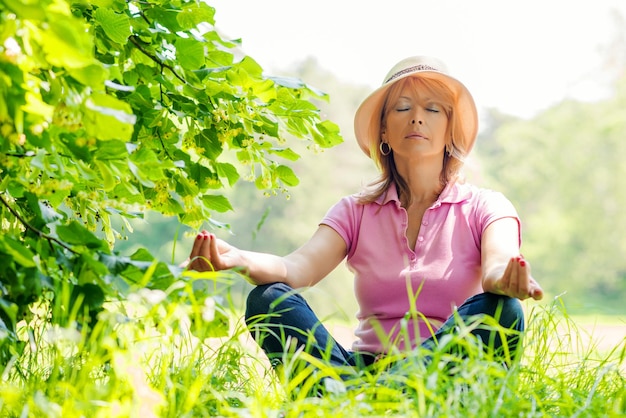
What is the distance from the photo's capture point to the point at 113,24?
120cm

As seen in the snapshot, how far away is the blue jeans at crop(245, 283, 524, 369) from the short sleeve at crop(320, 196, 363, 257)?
0.29 meters

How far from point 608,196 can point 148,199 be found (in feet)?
44.3

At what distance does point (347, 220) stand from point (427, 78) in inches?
14.9

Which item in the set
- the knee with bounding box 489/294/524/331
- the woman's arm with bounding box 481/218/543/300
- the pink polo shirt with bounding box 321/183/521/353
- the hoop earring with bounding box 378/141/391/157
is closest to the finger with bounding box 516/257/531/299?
the woman's arm with bounding box 481/218/543/300

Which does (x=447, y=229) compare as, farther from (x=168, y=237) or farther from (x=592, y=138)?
(x=592, y=138)

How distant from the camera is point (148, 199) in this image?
1427 mm

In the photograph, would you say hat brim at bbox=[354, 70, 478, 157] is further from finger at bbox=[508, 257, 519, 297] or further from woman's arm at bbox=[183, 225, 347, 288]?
finger at bbox=[508, 257, 519, 297]

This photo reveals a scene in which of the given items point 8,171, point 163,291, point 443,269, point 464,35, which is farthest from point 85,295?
point 464,35

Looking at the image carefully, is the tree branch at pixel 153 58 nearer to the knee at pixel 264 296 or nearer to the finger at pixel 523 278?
the knee at pixel 264 296

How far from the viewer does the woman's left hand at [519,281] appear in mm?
1286

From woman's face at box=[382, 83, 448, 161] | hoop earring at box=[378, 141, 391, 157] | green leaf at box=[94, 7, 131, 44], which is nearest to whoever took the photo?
green leaf at box=[94, 7, 131, 44]

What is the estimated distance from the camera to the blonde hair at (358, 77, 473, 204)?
186cm

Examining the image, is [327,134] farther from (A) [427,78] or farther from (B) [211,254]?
(A) [427,78]

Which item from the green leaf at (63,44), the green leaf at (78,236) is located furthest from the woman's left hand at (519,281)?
the green leaf at (63,44)
